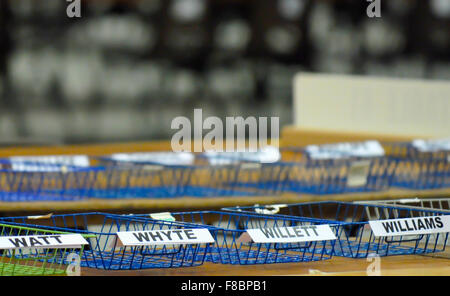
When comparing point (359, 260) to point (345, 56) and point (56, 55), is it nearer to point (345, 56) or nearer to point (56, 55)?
point (56, 55)

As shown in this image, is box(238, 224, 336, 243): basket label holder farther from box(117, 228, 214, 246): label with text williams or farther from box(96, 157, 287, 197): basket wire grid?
box(96, 157, 287, 197): basket wire grid

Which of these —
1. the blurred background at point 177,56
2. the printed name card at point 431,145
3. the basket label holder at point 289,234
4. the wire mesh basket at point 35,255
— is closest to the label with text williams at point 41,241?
the wire mesh basket at point 35,255

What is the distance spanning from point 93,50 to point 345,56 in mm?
4932

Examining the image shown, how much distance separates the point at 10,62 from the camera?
70.9 feet

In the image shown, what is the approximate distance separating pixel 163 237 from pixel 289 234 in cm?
86

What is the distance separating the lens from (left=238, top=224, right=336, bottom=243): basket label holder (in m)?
8.41

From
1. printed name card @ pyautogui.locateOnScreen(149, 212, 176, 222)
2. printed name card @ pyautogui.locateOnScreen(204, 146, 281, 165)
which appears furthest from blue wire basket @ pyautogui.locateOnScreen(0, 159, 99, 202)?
printed name card @ pyautogui.locateOnScreen(149, 212, 176, 222)

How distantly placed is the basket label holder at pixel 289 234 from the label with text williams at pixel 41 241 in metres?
1.14

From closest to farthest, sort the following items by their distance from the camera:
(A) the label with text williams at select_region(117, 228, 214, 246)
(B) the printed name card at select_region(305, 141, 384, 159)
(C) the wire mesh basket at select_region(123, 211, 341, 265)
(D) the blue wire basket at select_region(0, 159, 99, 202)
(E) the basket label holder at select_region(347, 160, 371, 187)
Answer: (A) the label with text williams at select_region(117, 228, 214, 246) < (C) the wire mesh basket at select_region(123, 211, 341, 265) < (D) the blue wire basket at select_region(0, 159, 99, 202) < (E) the basket label holder at select_region(347, 160, 371, 187) < (B) the printed name card at select_region(305, 141, 384, 159)

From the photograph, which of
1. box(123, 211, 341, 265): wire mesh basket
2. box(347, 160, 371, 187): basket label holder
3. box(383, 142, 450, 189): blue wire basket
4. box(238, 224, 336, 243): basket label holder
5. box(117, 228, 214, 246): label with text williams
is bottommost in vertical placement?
box(383, 142, 450, 189): blue wire basket

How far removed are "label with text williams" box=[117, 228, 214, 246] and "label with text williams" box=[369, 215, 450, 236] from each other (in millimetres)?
1191

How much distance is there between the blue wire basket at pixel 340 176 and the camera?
523 inches

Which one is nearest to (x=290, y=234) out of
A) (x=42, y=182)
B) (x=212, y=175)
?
(x=42, y=182)

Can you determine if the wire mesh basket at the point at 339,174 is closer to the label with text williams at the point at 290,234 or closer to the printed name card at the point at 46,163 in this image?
the printed name card at the point at 46,163
